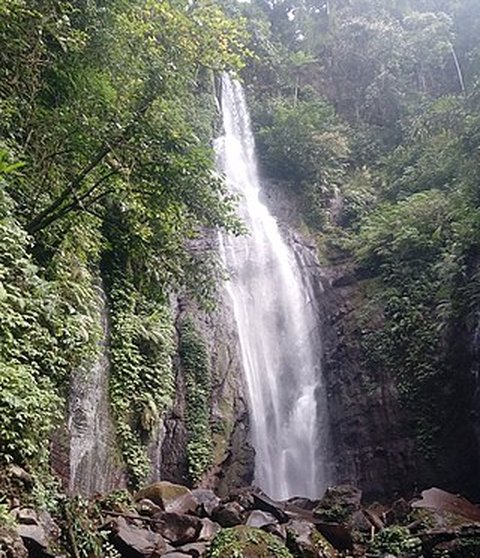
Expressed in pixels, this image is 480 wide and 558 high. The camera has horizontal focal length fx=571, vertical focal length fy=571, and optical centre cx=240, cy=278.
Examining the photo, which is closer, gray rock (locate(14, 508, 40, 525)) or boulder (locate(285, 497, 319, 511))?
gray rock (locate(14, 508, 40, 525))

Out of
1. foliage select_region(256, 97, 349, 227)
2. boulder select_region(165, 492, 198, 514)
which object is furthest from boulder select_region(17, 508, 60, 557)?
foliage select_region(256, 97, 349, 227)

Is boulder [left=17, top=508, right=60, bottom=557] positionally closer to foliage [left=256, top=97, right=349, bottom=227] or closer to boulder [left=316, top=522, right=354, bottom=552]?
boulder [left=316, top=522, right=354, bottom=552]

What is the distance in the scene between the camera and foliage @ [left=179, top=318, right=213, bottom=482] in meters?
10.8

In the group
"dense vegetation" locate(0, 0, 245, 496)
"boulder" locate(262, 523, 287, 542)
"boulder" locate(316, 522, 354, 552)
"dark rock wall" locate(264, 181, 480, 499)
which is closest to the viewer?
"dense vegetation" locate(0, 0, 245, 496)

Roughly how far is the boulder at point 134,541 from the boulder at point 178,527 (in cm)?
40

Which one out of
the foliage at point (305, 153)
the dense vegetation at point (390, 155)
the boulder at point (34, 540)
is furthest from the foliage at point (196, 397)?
the foliage at point (305, 153)

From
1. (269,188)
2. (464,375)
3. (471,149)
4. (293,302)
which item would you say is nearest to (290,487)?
(464,375)

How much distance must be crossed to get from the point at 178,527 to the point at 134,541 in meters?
1.03

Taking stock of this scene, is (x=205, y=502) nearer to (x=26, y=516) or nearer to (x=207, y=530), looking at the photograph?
(x=207, y=530)

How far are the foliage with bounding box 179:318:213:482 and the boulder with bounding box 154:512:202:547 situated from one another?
351 cm

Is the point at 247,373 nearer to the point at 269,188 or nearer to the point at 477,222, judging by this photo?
the point at 477,222

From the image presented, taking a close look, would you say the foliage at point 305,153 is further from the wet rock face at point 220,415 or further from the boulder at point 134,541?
the boulder at point 134,541

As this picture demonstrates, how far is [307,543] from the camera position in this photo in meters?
6.92

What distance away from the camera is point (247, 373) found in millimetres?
13852
